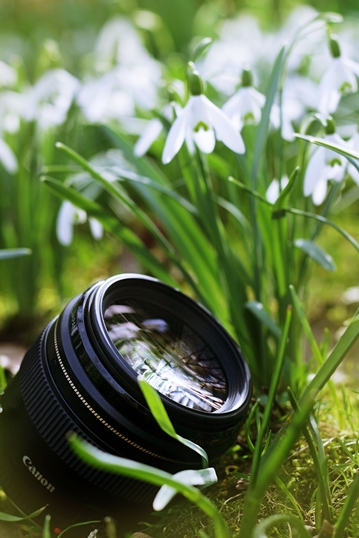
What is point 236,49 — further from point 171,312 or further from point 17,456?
point 17,456

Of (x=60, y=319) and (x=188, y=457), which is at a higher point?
(x=60, y=319)

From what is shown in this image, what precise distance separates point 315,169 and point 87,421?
1.94 ft

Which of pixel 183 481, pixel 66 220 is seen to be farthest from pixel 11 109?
pixel 183 481

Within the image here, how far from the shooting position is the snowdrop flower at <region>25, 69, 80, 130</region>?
1430mm

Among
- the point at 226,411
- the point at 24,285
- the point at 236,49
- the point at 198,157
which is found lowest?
the point at 24,285

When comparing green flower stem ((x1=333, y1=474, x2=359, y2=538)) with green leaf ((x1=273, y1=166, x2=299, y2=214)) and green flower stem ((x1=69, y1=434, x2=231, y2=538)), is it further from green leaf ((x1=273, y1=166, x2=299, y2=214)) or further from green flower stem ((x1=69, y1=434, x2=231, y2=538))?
green leaf ((x1=273, y1=166, x2=299, y2=214))

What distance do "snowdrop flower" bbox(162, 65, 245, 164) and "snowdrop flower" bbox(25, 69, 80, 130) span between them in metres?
0.64

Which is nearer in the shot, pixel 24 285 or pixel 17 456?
pixel 17 456

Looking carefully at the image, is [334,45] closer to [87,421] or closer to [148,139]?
[148,139]

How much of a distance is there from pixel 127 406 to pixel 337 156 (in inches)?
22.5

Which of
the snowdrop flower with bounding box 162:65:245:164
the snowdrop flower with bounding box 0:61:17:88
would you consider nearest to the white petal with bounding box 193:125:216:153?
the snowdrop flower with bounding box 162:65:245:164

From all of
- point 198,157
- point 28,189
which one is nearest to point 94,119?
point 28,189

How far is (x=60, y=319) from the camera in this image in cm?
82

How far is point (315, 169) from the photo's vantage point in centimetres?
95
